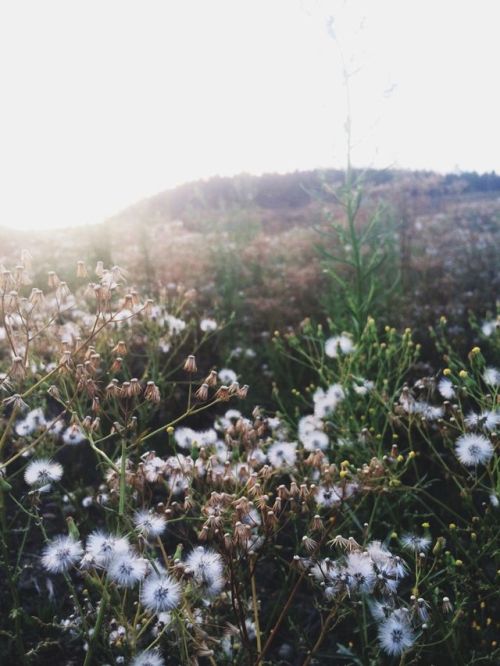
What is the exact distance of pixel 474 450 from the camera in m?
2.09

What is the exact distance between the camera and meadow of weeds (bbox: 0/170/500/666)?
1.66 metres

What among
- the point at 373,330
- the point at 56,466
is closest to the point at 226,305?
the point at 373,330

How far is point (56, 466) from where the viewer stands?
2.06 metres

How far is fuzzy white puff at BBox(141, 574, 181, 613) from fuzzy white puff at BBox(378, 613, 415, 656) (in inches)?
24.8

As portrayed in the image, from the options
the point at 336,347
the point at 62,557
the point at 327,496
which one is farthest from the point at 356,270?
the point at 62,557

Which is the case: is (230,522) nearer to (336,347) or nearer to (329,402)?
(329,402)

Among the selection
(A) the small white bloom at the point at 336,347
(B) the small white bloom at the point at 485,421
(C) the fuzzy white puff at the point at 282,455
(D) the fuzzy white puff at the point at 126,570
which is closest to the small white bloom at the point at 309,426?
(C) the fuzzy white puff at the point at 282,455

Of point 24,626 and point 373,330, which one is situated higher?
point 373,330

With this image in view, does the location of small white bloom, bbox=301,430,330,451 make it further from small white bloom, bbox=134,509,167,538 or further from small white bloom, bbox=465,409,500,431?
small white bloom, bbox=134,509,167,538

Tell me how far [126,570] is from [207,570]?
0.23 meters

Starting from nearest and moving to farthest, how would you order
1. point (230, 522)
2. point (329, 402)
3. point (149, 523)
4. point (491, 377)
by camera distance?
point (149, 523)
point (230, 522)
point (491, 377)
point (329, 402)

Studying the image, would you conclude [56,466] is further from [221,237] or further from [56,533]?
[221,237]

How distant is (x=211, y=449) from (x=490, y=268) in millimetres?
5877

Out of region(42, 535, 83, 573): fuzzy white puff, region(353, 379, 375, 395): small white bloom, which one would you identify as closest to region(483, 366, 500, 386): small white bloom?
region(353, 379, 375, 395): small white bloom
